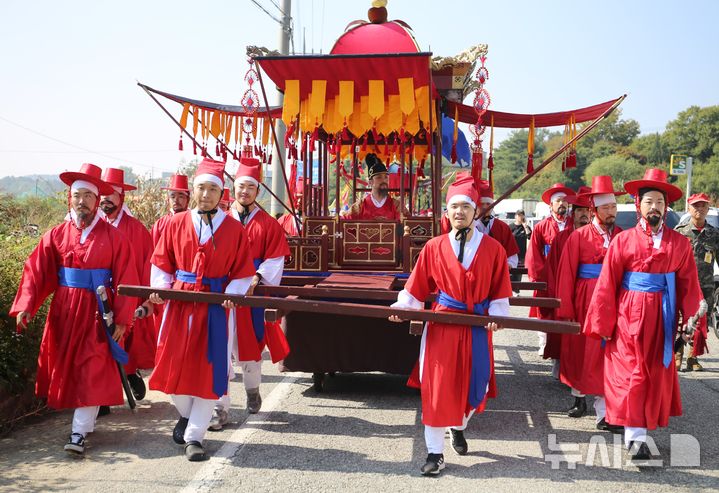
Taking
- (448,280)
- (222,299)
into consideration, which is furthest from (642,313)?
(222,299)

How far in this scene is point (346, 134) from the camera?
687cm

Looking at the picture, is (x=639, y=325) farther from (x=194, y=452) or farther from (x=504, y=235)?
(x=194, y=452)

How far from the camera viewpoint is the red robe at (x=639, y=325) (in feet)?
14.2

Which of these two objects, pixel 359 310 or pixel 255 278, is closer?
pixel 359 310

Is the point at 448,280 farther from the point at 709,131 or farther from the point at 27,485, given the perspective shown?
the point at 709,131

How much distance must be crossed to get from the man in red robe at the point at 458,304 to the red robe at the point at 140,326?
241cm

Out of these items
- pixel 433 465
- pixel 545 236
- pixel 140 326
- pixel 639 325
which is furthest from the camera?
pixel 545 236

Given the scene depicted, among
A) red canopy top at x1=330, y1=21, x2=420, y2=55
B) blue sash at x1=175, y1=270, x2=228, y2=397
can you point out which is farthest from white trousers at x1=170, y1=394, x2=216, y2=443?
red canopy top at x1=330, y1=21, x2=420, y2=55

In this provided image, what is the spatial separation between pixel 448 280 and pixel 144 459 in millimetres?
2325

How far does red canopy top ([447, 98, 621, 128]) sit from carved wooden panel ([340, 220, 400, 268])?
1619 millimetres

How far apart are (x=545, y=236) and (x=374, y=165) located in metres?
2.15

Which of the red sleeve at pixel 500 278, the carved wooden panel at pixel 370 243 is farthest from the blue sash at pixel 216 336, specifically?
the red sleeve at pixel 500 278

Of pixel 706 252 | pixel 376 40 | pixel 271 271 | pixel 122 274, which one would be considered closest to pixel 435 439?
pixel 271 271

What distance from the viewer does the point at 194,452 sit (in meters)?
4.19
